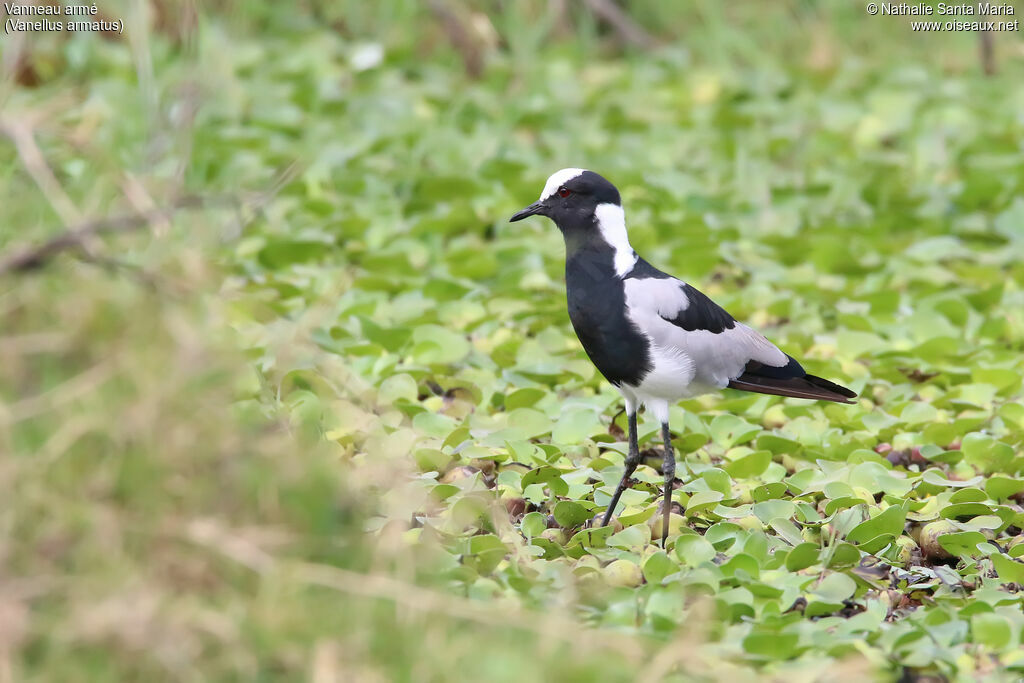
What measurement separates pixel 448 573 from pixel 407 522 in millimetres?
446

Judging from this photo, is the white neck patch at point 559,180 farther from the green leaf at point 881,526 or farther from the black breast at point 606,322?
the green leaf at point 881,526

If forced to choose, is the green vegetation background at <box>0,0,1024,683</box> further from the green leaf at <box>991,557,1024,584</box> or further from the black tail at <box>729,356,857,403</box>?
the black tail at <box>729,356,857,403</box>

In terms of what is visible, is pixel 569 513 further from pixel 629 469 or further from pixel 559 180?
pixel 559 180

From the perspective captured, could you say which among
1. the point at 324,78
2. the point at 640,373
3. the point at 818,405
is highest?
the point at 324,78

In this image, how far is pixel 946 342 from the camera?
5363 millimetres

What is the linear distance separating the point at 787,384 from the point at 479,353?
1.42 metres

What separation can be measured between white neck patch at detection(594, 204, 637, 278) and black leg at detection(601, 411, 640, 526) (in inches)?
20.4

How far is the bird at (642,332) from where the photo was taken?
4211mm

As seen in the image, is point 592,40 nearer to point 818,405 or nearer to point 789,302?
point 789,302

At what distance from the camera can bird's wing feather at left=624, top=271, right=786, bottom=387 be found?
13.9ft

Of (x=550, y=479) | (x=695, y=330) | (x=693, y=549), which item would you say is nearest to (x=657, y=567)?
(x=693, y=549)

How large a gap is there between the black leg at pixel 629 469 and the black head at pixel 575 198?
706 millimetres

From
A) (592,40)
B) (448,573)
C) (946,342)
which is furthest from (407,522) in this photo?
(592,40)

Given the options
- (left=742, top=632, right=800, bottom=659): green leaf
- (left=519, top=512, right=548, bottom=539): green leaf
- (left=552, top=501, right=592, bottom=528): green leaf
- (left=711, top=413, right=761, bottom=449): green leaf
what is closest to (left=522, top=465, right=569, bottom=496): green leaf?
(left=552, top=501, right=592, bottom=528): green leaf
